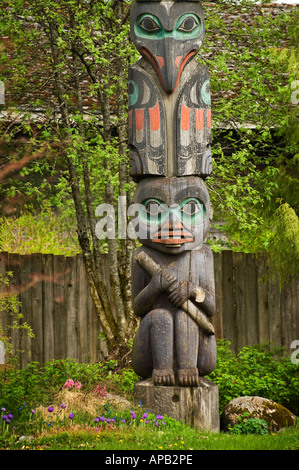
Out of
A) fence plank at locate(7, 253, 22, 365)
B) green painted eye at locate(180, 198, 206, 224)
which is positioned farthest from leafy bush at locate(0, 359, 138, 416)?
green painted eye at locate(180, 198, 206, 224)

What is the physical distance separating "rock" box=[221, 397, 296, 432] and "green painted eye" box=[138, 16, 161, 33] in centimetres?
379

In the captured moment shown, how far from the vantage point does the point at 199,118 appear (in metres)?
6.41

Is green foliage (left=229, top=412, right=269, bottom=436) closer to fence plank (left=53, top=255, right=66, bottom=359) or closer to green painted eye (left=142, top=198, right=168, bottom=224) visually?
green painted eye (left=142, top=198, right=168, bottom=224)

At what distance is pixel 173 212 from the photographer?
6270 millimetres

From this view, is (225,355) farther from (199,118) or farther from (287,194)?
(199,118)

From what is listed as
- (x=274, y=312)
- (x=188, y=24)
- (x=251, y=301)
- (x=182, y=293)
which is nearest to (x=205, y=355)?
(x=182, y=293)

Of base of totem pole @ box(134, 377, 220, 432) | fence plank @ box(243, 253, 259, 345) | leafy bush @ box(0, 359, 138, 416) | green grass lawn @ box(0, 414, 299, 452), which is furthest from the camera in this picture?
fence plank @ box(243, 253, 259, 345)

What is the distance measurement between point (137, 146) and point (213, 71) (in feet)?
9.91

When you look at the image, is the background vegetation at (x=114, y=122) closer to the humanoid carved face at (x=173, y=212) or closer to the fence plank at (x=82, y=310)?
the fence plank at (x=82, y=310)

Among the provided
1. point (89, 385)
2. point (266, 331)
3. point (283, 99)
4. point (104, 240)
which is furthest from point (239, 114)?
point (89, 385)

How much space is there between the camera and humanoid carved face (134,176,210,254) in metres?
6.23

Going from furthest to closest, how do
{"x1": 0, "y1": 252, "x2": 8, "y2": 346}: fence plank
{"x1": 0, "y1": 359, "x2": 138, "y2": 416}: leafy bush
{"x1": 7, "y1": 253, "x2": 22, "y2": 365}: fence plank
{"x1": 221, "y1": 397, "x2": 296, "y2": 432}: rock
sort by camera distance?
{"x1": 7, "y1": 253, "x2": 22, "y2": 365}: fence plank, {"x1": 0, "y1": 252, "x2": 8, "y2": 346}: fence plank, {"x1": 0, "y1": 359, "x2": 138, "y2": 416}: leafy bush, {"x1": 221, "y1": 397, "x2": 296, "y2": 432}: rock

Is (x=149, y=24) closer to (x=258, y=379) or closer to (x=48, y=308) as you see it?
(x=258, y=379)

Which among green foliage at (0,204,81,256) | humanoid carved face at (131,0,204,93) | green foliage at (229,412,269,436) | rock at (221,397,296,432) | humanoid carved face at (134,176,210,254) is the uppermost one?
humanoid carved face at (131,0,204,93)
